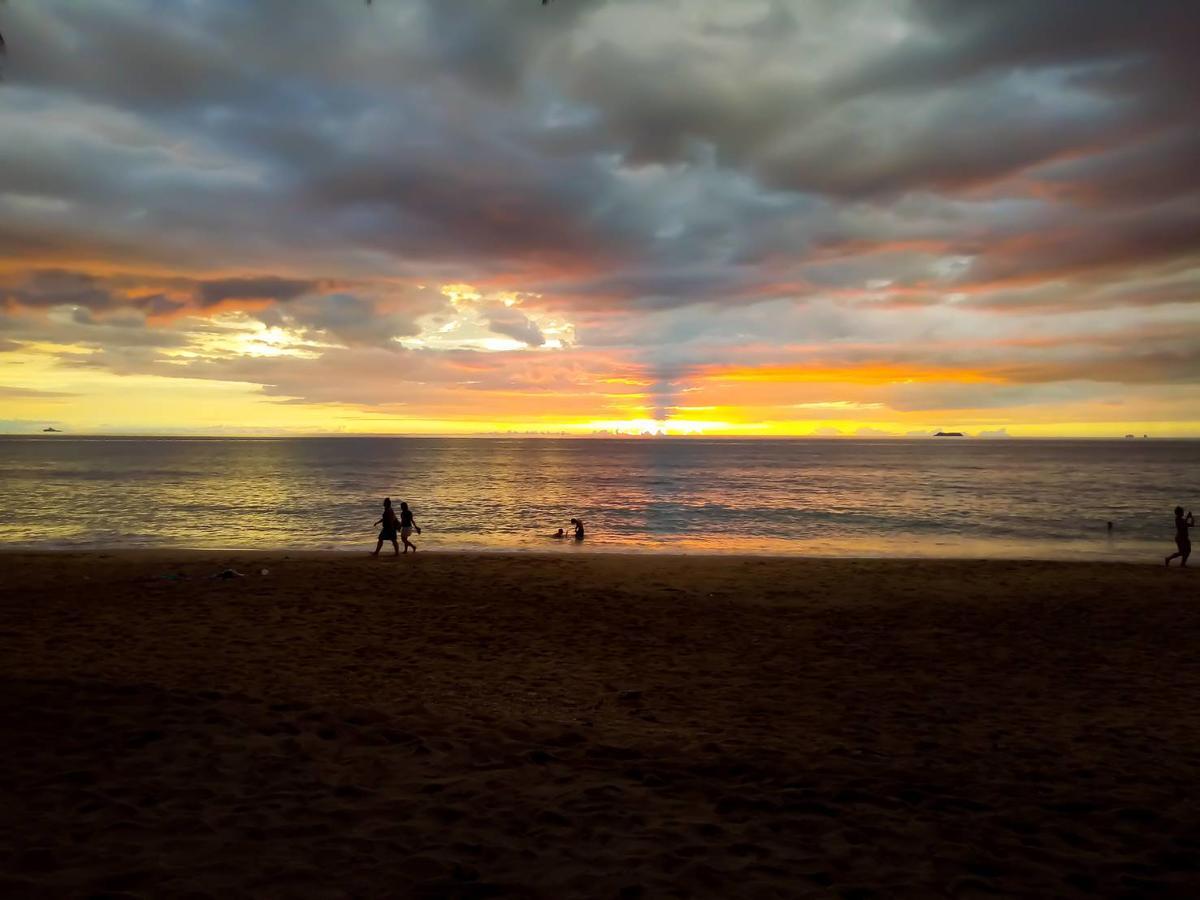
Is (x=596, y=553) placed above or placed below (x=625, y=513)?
above

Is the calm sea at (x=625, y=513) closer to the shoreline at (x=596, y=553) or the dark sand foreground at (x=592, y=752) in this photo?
the shoreline at (x=596, y=553)

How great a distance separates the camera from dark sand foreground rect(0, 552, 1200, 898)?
5070 mm

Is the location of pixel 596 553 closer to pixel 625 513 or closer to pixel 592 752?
pixel 592 752

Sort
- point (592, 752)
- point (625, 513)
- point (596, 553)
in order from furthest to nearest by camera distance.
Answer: point (625, 513)
point (596, 553)
point (592, 752)

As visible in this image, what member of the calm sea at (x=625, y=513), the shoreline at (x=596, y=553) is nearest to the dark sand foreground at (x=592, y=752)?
the shoreline at (x=596, y=553)

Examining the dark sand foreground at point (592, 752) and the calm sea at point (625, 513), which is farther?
the calm sea at point (625, 513)

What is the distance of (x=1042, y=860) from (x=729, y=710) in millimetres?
3906

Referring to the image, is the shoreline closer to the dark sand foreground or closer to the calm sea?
the calm sea

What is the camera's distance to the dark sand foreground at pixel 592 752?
5070mm

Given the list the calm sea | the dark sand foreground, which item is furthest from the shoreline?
the dark sand foreground

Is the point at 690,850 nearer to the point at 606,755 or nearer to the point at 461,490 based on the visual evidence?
the point at 606,755

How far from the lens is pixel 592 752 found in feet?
24.0

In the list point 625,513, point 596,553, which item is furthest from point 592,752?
point 625,513

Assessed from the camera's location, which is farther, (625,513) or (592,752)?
(625,513)
